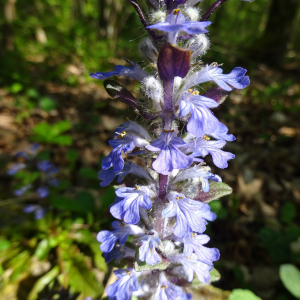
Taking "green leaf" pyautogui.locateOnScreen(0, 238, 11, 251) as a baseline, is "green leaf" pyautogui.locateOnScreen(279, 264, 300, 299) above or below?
below

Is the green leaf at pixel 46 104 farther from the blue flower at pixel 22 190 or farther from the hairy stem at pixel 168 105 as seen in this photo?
the hairy stem at pixel 168 105

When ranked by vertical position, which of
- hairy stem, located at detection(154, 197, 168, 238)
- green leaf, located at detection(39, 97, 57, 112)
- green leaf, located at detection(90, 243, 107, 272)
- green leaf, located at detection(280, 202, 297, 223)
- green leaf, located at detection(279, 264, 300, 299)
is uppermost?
green leaf, located at detection(39, 97, 57, 112)

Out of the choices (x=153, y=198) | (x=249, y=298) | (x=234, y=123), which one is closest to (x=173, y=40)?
(x=153, y=198)

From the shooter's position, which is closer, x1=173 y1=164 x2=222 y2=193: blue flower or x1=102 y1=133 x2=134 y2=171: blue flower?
x1=102 y1=133 x2=134 y2=171: blue flower

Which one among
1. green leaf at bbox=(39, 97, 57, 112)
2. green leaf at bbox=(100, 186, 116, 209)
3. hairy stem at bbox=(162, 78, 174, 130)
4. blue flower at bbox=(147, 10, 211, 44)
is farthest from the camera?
green leaf at bbox=(39, 97, 57, 112)

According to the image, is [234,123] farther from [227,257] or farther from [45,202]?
[45,202]

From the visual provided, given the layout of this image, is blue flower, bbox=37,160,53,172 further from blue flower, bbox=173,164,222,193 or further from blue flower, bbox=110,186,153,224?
blue flower, bbox=173,164,222,193

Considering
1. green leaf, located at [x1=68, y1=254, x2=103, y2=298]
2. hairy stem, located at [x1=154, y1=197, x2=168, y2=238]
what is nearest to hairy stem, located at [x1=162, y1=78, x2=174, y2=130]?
hairy stem, located at [x1=154, y1=197, x2=168, y2=238]
